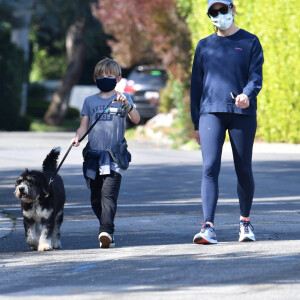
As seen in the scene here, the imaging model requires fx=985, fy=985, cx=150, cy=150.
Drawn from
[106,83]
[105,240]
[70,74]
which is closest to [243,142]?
[106,83]

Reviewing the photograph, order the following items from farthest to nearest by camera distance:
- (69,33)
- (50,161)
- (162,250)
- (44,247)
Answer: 1. (69,33)
2. (50,161)
3. (44,247)
4. (162,250)

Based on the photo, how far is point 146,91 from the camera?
3003cm

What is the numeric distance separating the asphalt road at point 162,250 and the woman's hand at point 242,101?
114 cm

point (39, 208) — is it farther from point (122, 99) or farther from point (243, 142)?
point (243, 142)

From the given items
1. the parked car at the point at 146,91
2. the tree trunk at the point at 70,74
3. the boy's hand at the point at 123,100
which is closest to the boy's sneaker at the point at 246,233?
the boy's hand at the point at 123,100

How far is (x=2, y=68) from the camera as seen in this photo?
31672 millimetres

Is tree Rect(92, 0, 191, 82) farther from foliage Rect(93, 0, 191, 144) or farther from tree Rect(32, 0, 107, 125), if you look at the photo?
tree Rect(32, 0, 107, 125)

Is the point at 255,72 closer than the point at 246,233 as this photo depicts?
Yes

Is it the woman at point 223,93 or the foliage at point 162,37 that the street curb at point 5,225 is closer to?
the woman at point 223,93

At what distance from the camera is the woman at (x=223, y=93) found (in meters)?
8.16

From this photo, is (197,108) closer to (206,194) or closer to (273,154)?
(206,194)

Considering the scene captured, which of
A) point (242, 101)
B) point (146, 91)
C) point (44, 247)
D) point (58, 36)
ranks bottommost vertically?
point (146, 91)

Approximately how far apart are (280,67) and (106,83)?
11.7 metres

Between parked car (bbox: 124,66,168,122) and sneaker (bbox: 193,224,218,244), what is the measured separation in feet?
69.7
